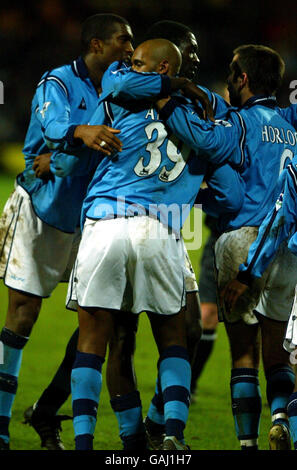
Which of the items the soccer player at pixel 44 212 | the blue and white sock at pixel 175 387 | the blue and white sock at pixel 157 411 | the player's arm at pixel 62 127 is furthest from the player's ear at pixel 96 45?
the blue and white sock at pixel 157 411

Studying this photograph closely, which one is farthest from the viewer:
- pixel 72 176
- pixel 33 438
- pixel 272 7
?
pixel 272 7

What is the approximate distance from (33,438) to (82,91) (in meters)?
1.89

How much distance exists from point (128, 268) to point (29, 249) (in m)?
0.98

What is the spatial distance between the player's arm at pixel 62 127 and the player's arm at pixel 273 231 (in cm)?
69

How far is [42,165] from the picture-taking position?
4.03 meters

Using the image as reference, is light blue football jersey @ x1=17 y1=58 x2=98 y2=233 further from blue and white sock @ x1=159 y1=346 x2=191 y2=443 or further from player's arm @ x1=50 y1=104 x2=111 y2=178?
blue and white sock @ x1=159 y1=346 x2=191 y2=443

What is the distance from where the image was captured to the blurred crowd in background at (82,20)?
47.3 feet

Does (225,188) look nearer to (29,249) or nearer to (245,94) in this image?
(245,94)

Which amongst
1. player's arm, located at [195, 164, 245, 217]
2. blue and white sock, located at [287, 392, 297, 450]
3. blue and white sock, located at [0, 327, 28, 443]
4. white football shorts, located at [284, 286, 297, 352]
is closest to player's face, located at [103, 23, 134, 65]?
player's arm, located at [195, 164, 245, 217]

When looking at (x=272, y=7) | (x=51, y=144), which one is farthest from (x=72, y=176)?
(x=272, y=7)

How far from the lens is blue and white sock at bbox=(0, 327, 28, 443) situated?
13.2 ft
